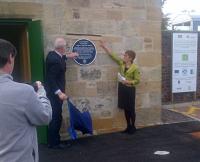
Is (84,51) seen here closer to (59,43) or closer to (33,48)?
(59,43)

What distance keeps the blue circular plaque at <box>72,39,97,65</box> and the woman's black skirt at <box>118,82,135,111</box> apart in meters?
0.79

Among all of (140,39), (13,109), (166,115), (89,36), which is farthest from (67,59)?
(13,109)

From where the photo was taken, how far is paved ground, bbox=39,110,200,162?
5.93 metres

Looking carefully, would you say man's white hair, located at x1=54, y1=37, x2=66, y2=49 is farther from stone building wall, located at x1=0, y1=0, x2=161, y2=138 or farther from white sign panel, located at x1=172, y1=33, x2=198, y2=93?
white sign panel, located at x1=172, y1=33, x2=198, y2=93

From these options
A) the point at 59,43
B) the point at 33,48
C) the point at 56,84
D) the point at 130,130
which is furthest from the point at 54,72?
the point at 130,130

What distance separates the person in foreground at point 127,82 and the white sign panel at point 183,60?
111 inches

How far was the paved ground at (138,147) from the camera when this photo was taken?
5.93m

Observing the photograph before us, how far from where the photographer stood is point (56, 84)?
6.44m

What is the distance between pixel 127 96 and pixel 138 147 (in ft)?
4.15

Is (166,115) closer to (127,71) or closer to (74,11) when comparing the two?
(127,71)

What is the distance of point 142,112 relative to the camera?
810 centimetres

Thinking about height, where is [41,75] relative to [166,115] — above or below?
above

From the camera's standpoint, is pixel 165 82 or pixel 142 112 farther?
pixel 165 82

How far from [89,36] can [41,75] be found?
1281 mm
